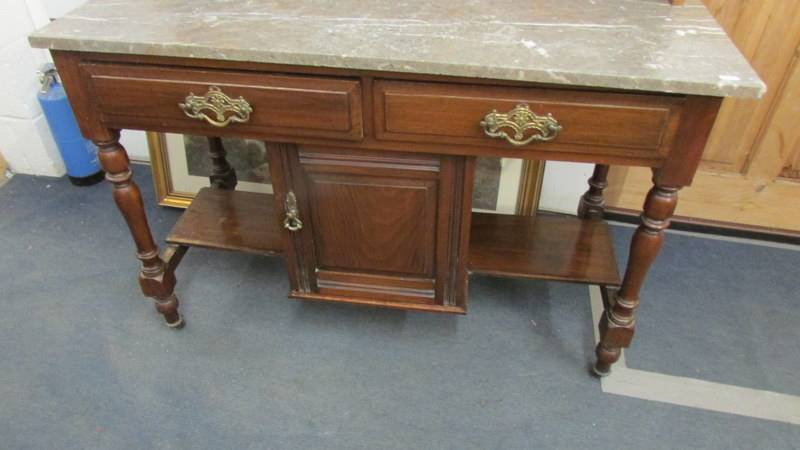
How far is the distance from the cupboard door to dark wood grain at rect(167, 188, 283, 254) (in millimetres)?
197

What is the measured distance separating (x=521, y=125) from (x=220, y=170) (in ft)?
3.58

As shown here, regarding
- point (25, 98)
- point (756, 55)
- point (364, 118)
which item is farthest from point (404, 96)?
point (25, 98)

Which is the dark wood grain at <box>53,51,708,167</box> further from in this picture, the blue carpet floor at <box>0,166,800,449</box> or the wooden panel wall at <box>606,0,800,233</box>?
the wooden panel wall at <box>606,0,800,233</box>

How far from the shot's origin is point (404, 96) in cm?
109

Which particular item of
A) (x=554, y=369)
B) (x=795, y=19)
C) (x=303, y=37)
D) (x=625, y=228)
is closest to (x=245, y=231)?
(x=303, y=37)

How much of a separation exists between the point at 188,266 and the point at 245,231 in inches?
13.1

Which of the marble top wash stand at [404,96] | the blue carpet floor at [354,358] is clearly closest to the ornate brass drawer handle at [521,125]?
the marble top wash stand at [404,96]

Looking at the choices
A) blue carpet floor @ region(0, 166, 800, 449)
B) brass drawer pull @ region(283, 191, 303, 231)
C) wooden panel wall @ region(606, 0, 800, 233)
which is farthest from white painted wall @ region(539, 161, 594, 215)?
brass drawer pull @ region(283, 191, 303, 231)

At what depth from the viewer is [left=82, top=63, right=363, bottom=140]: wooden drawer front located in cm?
112

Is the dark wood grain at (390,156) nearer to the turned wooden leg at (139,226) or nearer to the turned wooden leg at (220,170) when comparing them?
the turned wooden leg at (139,226)

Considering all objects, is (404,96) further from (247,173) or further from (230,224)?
(247,173)

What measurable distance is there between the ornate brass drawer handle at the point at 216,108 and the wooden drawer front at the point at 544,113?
263 mm

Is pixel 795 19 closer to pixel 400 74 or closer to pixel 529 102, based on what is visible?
pixel 529 102

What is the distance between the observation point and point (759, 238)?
1975 mm
